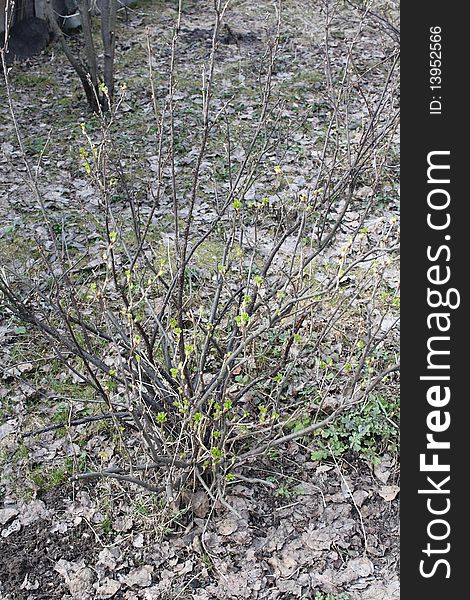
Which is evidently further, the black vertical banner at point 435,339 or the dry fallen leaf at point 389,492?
the dry fallen leaf at point 389,492

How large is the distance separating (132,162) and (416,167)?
330cm

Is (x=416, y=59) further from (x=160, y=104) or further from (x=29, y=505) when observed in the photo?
(x=160, y=104)

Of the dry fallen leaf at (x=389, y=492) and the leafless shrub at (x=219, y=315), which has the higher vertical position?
the leafless shrub at (x=219, y=315)

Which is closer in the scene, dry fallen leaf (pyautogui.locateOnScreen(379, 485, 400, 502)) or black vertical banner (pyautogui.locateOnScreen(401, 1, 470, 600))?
black vertical banner (pyautogui.locateOnScreen(401, 1, 470, 600))

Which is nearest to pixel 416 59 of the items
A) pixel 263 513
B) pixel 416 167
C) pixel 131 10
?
pixel 416 167

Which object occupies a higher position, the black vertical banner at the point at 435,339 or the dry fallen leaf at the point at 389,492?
the black vertical banner at the point at 435,339

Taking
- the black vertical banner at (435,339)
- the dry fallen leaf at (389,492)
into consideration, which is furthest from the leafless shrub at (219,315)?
the dry fallen leaf at (389,492)

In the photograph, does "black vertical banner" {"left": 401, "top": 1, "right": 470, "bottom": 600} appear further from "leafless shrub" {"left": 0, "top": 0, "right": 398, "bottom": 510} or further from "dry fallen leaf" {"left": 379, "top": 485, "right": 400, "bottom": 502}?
"dry fallen leaf" {"left": 379, "top": 485, "right": 400, "bottom": 502}

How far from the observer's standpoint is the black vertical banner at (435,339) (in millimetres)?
2711

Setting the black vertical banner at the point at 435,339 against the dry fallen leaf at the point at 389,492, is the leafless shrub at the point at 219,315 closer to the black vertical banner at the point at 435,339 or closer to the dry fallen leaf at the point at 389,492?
the black vertical banner at the point at 435,339

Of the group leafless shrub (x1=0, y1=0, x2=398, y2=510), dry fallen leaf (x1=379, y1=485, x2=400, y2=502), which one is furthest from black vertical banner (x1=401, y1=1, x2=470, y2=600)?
dry fallen leaf (x1=379, y1=485, x2=400, y2=502)

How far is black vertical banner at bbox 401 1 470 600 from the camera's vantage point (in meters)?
2.71

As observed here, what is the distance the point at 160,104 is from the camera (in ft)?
22.0

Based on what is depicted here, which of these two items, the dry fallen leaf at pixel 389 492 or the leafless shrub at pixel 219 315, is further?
the dry fallen leaf at pixel 389 492
